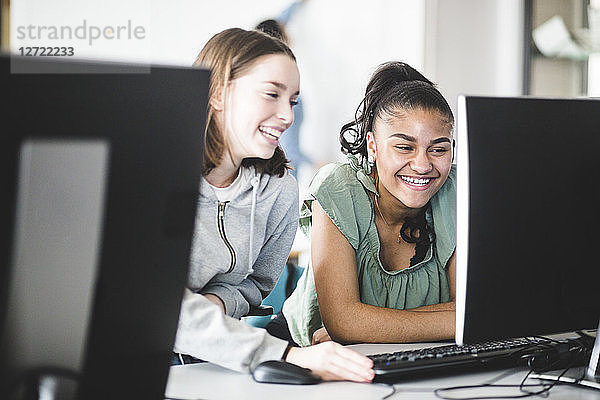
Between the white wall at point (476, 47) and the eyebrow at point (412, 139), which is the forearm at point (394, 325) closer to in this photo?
the eyebrow at point (412, 139)

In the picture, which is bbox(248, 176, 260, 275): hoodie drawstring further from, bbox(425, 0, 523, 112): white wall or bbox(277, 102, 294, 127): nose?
bbox(425, 0, 523, 112): white wall

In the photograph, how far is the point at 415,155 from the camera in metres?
1.58

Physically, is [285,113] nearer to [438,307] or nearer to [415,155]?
[415,155]

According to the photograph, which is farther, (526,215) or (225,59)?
(225,59)

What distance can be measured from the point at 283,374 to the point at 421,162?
25.9 inches

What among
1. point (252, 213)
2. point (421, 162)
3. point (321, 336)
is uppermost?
point (421, 162)

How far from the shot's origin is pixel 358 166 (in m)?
1.73

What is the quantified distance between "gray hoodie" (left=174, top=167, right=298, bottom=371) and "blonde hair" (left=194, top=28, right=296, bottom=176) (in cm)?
8

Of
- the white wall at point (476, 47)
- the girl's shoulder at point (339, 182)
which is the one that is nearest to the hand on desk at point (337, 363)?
the girl's shoulder at point (339, 182)

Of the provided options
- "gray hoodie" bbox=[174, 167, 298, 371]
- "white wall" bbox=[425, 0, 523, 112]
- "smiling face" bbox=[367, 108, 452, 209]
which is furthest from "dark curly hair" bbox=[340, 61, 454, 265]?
"white wall" bbox=[425, 0, 523, 112]

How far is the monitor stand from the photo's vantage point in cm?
110

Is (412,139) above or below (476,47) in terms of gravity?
below

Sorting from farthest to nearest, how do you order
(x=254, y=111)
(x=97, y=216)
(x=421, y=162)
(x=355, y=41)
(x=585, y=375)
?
(x=355, y=41)
(x=421, y=162)
(x=254, y=111)
(x=585, y=375)
(x=97, y=216)

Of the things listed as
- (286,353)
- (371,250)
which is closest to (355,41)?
(371,250)
